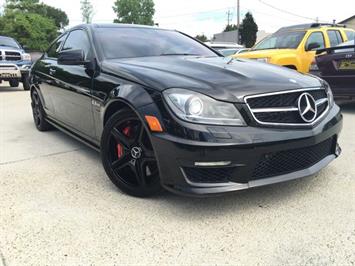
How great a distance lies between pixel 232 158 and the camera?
2693mm

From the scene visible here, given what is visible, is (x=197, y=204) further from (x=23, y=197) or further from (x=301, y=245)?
(x=23, y=197)

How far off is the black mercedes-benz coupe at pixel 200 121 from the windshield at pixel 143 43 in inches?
1.2

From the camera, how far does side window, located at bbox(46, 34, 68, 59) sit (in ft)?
17.4

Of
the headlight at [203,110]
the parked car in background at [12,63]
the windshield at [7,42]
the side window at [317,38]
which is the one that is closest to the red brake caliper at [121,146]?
the headlight at [203,110]

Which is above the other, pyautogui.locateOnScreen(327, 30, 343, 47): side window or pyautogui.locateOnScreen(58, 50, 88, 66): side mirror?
pyautogui.locateOnScreen(58, 50, 88, 66): side mirror

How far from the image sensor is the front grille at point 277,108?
282 cm

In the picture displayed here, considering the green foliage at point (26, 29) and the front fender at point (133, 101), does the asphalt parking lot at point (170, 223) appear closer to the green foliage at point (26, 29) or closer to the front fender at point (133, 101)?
the front fender at point (133, 101)

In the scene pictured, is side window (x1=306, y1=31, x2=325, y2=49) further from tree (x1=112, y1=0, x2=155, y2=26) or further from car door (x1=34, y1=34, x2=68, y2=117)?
tree (x1=112, y1=0, x2=155, y2=26)

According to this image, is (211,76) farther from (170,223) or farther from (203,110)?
(170,223)

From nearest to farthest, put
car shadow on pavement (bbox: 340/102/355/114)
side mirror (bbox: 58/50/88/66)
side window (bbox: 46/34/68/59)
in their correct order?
side mirror (bbox: 58/50/88/66) < side window (bbox: 46/34/68/59) < car shadow on pavement (bbox: 340/102/355/114)

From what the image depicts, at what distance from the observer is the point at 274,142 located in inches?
109

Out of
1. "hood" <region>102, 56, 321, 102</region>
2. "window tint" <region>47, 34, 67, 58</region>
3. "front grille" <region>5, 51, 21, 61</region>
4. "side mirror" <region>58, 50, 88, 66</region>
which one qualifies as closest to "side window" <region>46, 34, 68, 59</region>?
"window tint" <region>47, 34, 67, 58</region>

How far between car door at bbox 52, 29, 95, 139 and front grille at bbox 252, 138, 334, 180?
1760mm

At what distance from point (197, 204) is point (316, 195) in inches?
37.8
